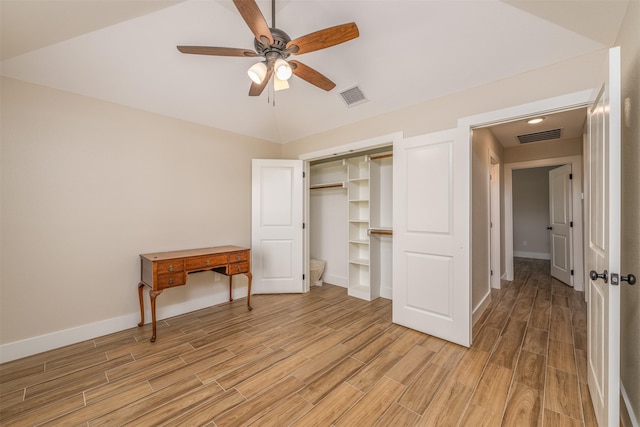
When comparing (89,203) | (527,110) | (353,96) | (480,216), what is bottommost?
(480,216)

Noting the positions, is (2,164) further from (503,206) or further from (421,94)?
(503,206)

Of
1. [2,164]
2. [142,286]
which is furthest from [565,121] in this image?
[2,164]

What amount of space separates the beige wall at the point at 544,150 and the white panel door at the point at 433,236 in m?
3.21

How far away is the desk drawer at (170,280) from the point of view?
260cm

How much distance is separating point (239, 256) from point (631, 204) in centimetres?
342

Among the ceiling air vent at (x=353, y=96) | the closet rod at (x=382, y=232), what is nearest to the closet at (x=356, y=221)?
the closet rod at (x=382, y=232)

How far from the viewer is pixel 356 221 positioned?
392 centimetres

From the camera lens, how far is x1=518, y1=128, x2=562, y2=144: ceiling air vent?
3.77m

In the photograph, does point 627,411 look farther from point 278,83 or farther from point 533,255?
point 533,255

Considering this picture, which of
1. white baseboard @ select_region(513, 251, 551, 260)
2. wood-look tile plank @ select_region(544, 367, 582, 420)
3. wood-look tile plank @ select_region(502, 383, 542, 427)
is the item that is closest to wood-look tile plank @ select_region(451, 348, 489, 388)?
wood-look tile plank @ select_region(502, 383, 542, 427)

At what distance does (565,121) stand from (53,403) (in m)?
5.83

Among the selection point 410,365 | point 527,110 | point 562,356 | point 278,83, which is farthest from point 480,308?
point 278,83

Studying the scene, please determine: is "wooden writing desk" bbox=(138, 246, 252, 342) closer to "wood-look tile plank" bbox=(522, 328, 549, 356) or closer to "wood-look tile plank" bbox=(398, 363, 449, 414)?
"wood-look tile plank" bbox=(398, 363, 449, 414)

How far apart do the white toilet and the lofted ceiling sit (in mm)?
2647
